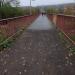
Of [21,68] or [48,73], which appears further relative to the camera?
[21,68]

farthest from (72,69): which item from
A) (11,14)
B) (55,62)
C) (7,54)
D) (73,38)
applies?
(11,14)

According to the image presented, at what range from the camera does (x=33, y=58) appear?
10633 millimetres

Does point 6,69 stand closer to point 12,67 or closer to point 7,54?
point 12,67

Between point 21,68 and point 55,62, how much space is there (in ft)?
5.26

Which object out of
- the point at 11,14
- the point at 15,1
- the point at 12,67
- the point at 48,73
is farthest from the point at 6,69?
the point at 15,1

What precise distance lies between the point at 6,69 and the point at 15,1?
83.2 meters

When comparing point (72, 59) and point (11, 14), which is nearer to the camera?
point (72, 59)

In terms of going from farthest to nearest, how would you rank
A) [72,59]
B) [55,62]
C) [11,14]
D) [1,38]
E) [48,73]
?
[11,14]
[1,38]
[72,59]
[55,62]
[48,73]

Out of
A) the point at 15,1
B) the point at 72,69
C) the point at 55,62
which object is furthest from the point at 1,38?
the point at 15,1

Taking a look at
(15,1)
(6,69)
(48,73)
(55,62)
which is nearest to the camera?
(48,73)

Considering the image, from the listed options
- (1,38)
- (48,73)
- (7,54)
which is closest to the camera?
(48,73)

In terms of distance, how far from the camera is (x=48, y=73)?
805 centimetres

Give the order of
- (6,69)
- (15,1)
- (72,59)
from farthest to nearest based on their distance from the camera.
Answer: (15,1), (72,59), (6,69)

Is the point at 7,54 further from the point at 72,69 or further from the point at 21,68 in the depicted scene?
the point at 72,69
